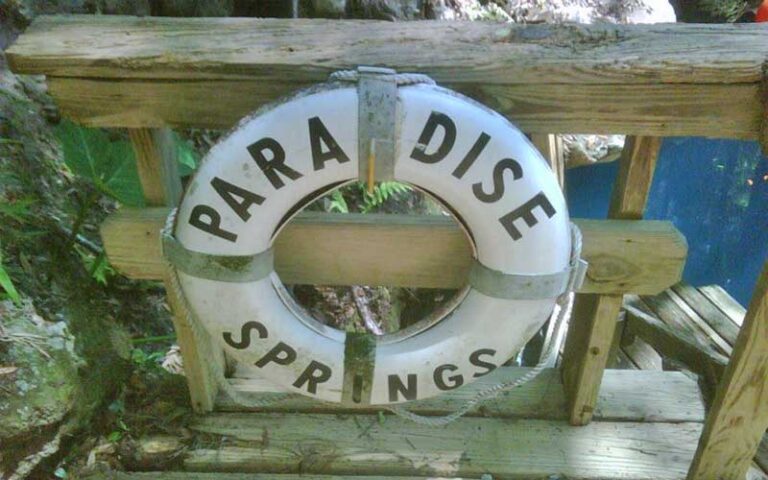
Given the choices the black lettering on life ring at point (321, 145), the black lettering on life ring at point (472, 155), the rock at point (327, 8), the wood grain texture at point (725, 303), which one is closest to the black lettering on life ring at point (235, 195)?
the black lettering on life ring at point (321, 145)

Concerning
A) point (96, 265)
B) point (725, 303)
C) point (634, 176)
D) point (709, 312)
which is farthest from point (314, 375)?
point (725, 303)

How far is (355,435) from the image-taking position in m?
1.66

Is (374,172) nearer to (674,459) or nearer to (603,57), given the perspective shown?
(603,57)

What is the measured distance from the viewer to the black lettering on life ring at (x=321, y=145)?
3.49 ft

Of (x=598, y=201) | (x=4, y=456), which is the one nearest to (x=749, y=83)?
(x=4, y=456)

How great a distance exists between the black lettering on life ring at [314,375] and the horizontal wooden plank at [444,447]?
1.18 feet

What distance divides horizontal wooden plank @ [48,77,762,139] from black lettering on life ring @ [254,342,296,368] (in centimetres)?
47

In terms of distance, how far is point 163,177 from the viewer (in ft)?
4.30

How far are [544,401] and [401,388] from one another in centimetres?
57

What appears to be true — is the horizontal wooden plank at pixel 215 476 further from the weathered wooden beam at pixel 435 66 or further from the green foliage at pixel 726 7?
the green foliage at pixel 726 7

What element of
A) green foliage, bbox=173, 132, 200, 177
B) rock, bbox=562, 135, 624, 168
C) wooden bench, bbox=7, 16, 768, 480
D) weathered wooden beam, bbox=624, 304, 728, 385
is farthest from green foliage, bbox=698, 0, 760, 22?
green foliage, bbox=173, 132, 200, 177

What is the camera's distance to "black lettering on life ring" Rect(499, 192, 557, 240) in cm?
113

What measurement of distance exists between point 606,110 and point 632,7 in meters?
3.37

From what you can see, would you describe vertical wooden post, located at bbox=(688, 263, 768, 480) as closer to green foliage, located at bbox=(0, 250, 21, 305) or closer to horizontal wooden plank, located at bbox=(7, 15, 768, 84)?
horizontal wooden plank, located at bbox=(7, 15, 768, 84)
